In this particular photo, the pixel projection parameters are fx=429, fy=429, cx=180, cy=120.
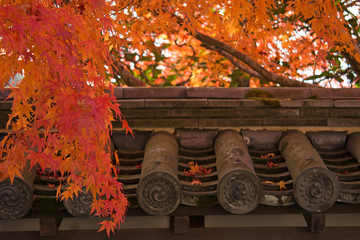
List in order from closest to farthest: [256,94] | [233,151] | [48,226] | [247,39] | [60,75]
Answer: [60,75]
[48,226]
[233,151]
[256,94]
[247,39]

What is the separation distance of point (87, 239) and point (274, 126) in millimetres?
2124

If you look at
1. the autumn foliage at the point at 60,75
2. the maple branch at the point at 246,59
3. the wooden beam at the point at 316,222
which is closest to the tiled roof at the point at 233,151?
the wooden beam at the point at 316,222

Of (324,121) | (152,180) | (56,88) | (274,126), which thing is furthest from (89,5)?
(324,121)

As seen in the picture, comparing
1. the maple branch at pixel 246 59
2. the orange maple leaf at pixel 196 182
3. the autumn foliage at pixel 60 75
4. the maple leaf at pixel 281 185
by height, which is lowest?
the maple leaf at pixel 281 185

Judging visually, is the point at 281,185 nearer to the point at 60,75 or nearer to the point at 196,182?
the point at 196,182

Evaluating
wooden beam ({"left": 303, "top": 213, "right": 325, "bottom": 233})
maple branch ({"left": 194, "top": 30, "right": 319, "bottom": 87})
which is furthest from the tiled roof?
maple branch ({"left": 194, "top": 30, "right": 319, "bottom": 87})

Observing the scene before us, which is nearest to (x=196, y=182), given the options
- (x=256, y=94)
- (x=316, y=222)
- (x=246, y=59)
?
(x=316, y=222)

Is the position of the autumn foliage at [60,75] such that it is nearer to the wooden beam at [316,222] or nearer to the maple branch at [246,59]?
the wooden beam at [316,222]

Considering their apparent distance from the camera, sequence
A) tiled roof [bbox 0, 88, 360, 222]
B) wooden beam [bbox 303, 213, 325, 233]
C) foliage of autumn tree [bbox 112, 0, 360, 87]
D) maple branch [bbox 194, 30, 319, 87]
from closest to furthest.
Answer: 1. tiled roof [bbox 0, 88, 360, 222]
2. wooden beam [bbox 303, 213, 325, 233]
3. foliage of autumn tree [bbox 112, 0, 360, 87]
4. maple branch [bbox 194, 30, 319, 87]

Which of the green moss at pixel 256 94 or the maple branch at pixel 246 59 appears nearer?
the green moss at pixel 256 94

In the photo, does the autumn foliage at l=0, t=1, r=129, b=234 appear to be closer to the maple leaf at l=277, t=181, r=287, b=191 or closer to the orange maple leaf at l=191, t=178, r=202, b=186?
the orange maple leaf at l=191, t=178, r=202, b=186

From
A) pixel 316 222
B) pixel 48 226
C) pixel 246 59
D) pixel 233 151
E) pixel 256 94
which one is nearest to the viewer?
pixel 48 226

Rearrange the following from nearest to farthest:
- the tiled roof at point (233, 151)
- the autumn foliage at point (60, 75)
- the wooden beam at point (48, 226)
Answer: the autumn foliage at point (60, 75) → the tiled roof at point (233, 151) → the wooden beam at point (48, 226)

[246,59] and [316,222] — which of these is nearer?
[316,222]
